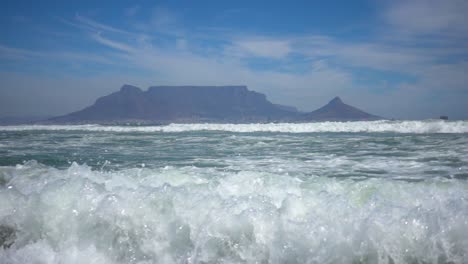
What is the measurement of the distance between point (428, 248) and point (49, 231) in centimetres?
473

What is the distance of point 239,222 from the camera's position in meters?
4.16

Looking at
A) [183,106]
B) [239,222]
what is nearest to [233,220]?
[239,222]

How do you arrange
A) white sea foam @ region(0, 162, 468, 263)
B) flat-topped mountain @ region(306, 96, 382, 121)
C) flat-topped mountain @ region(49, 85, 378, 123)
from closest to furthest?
white sea foam @ region(0, 162, 468, 263) → flat-topped mountain @ region(306, 96, 382, 121) → flat-topped mountain @ region(49, 85, 378, 123)

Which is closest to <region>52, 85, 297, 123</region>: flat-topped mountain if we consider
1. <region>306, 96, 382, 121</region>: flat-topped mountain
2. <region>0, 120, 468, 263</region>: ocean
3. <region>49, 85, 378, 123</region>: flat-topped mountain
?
<region>49, 85, 378, 123</region>: flat-topped mountain

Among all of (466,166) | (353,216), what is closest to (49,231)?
(353,216)

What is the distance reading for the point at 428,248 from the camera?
144 inches

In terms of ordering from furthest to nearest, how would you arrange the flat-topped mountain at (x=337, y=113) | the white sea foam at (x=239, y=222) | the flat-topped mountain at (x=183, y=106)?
the flat-topped mountain at (x=183, y=106) → the flat-topped mountain at (x=337, y=113) → the white sea foam at (x=239, y=222)

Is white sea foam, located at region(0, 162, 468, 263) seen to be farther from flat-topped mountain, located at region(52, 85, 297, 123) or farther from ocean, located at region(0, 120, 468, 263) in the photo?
flat-topped mountain, located at region(52, 85, 297, 123)

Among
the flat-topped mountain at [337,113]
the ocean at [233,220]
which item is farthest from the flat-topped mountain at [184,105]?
the ocean at [233,220]

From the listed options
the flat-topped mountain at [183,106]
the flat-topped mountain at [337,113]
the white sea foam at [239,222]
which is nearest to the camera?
the white sea foam at [239,222]

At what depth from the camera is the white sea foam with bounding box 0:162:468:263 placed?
3.74 meters

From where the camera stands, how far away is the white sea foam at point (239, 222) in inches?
147

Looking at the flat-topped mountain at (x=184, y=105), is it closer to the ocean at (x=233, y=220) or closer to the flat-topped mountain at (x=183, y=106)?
the flat-topped mountain at (x=183, y=106)

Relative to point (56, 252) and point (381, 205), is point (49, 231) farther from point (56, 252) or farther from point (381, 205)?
point (381, 205)
